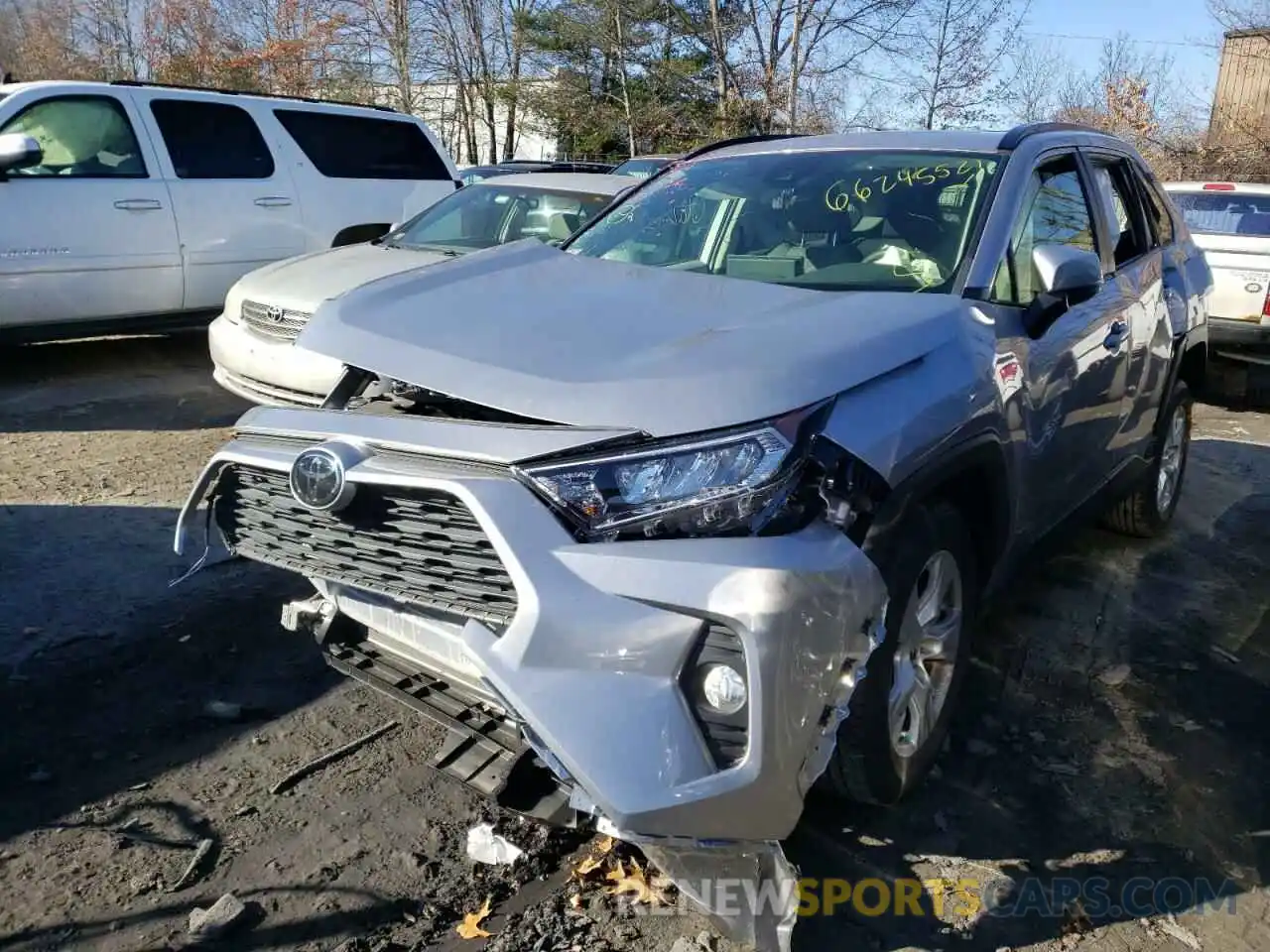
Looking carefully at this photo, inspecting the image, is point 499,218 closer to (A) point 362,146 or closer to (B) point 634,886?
(A) point 362,146

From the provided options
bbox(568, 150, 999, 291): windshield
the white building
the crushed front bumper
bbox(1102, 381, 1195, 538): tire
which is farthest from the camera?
the white building

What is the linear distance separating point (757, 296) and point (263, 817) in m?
2.00

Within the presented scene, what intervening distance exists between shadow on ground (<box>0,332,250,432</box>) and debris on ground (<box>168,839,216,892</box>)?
4.49 m

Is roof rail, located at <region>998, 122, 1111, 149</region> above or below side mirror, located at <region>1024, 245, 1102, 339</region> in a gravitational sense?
above

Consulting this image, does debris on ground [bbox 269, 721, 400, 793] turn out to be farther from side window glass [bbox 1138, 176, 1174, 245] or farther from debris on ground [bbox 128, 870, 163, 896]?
side window glass [bbox 1138, 176, 1174, 245]

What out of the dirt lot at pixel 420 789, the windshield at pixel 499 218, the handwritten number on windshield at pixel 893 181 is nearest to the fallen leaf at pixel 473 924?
the dirt lot at pixel 420 789

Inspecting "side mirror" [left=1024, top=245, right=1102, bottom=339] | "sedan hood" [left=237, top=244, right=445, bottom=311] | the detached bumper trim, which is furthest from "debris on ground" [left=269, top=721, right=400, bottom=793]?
"sedan hood" [left=237, top=244, right=445, bottom=311]

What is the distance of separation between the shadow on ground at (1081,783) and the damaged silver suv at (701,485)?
0.74 ft

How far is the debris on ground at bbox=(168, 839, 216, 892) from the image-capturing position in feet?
8.83

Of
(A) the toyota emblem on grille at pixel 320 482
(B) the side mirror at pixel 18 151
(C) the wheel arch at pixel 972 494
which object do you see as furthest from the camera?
(B) the side mirror at pixel 18 151

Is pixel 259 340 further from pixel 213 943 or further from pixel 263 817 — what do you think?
pixel 213 943

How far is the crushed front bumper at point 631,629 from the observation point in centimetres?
215

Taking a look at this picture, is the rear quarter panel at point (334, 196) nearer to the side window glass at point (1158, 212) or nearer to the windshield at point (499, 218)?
the windshield at point (499, 218)

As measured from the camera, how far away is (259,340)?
248 inches
